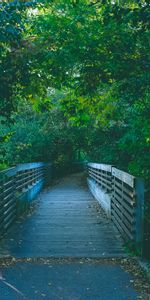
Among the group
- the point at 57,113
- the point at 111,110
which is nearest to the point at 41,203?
the point at 111,110

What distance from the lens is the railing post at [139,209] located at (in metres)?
6.51

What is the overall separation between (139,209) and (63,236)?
242 cm

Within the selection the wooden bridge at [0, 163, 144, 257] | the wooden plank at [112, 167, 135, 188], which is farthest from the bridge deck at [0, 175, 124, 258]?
the wooden plank at [112, 167, 135, 188]

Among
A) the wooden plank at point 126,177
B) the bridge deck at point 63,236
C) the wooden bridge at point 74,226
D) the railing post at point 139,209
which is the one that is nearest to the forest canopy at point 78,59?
the wooden plank at point 126,177

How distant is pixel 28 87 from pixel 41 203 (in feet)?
19.4

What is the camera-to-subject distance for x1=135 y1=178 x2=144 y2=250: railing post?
6.51 meters

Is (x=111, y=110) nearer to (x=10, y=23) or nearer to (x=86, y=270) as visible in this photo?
(x=10, y=23)

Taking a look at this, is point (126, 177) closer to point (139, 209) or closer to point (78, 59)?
point (139, 209)

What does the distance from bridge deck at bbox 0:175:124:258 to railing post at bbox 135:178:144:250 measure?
516 mm

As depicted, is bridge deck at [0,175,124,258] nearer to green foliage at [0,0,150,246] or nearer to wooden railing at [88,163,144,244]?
wooden railing at [88,163,144,244]

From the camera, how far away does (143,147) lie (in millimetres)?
10391

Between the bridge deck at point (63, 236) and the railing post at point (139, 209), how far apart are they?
0.52 m

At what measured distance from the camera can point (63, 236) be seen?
8.51m

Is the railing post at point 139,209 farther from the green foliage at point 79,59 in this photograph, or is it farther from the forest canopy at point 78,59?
the forest canopy at point 78,59
